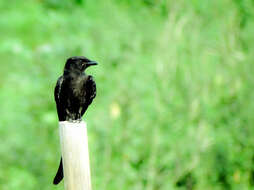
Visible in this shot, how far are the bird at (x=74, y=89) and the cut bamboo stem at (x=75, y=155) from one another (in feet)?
2.56

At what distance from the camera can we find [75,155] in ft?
8.30

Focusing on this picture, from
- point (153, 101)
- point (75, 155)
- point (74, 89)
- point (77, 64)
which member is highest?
point (77, 64)

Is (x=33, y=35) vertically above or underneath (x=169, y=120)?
above

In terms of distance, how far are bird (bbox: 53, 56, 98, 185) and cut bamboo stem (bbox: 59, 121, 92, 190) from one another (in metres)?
0.78

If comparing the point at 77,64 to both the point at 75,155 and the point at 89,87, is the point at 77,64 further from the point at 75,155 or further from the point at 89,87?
the point at 75,155

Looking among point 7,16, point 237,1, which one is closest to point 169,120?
point 237,1

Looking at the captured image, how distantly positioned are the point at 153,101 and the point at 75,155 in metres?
3.45

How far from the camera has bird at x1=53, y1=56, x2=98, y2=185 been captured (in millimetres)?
3357

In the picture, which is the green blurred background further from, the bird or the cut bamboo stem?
the cut bamboo stem

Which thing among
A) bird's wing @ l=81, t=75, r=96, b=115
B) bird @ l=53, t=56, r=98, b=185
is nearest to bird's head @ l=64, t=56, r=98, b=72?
bird @ l=53, t=56, r=98, b=185

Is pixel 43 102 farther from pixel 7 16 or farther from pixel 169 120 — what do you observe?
pixel 7 16

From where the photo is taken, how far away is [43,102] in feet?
18.7

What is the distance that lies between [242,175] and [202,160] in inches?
21.6

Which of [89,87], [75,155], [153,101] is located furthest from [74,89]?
[153,101]
